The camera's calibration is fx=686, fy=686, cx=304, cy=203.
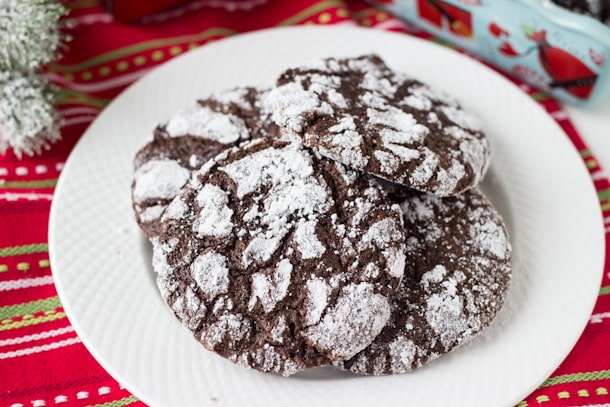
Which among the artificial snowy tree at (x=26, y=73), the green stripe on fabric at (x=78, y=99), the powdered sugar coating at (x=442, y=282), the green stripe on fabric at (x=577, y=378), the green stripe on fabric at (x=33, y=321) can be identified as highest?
the artificial snowy tree at (x=26, y=73)

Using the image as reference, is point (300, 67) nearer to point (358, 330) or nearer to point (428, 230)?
point (428, 230)

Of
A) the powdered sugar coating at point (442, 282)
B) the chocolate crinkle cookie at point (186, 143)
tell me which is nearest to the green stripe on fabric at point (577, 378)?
the powdered sugar coating at point (442, 282)

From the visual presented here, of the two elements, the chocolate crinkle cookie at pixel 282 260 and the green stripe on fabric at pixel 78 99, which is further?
the green stripe on fabric at pixel 78 99

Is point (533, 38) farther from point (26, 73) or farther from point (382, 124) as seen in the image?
point (26, 73)

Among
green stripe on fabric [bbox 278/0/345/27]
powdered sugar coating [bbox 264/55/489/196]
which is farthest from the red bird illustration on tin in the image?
green stripe on fabric [bbox 278/0/345/27]

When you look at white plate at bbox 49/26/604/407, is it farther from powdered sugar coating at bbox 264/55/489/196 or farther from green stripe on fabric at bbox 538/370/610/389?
powdered sugar coating at bbox 264/55/489/196

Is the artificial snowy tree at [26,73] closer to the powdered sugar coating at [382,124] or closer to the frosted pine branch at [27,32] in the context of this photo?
the frosted pine branch at [27,32]

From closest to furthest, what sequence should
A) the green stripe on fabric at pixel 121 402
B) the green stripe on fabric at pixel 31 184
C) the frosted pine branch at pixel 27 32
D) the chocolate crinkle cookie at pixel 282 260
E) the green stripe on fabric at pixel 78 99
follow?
the chocolate crinkle cookie at pixel 282 260 < the green stripe on fabric at pixel 121 402 < the frosted pine branch at pixel 27 32 < the green stripe on fabric at pixel 31 184 < the green stripe on fabric at pixel 78 99

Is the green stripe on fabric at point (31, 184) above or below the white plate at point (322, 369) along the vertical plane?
above
